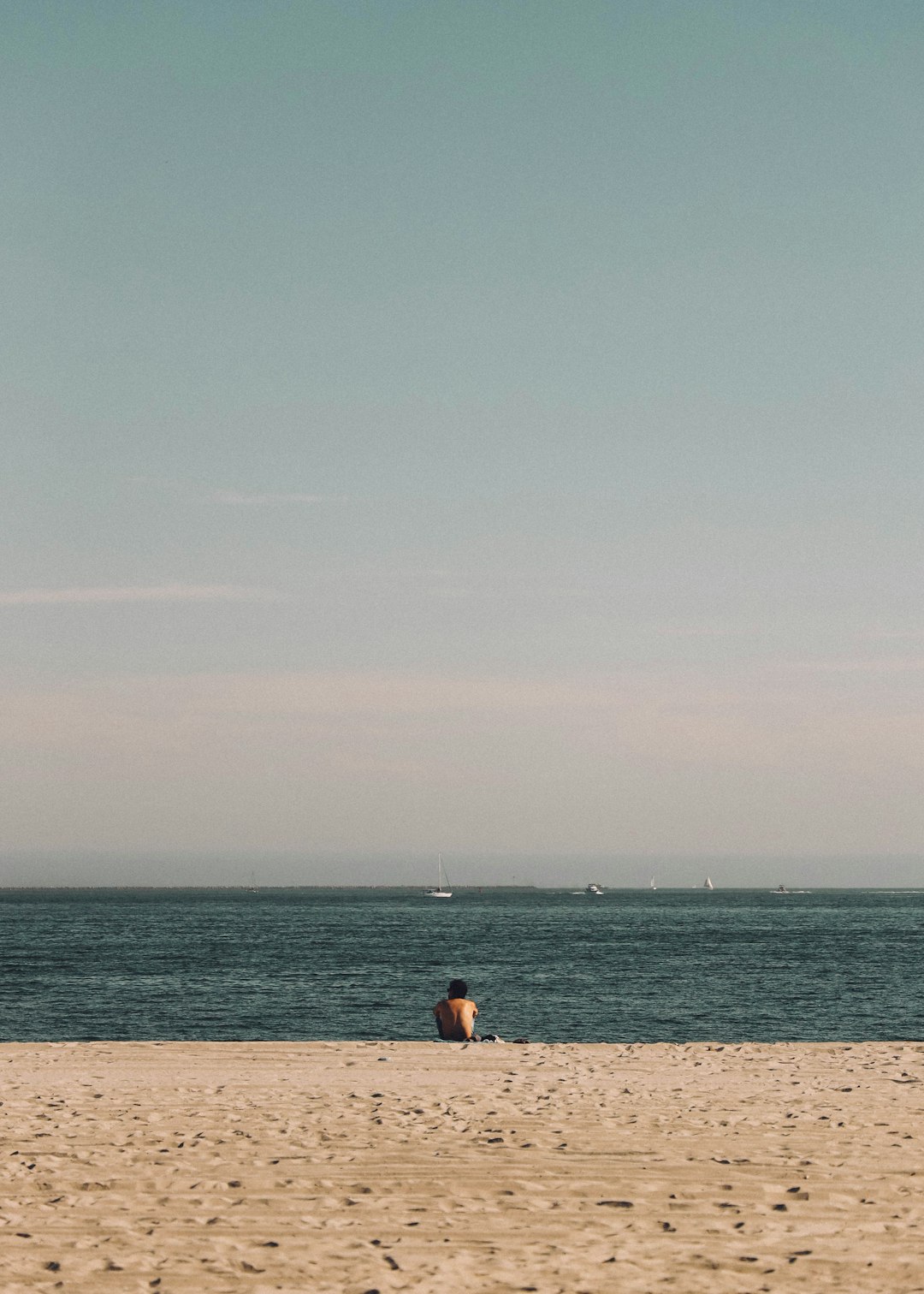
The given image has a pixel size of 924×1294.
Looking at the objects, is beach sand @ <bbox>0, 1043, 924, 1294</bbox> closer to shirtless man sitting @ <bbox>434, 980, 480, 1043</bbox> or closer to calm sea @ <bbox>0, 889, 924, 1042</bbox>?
shirtless man sitting @ <bbox>434, 980, 480, 1043</bbox>

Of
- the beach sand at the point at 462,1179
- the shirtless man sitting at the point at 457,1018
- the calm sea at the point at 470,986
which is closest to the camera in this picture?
the beach sand at the point at 462,1179

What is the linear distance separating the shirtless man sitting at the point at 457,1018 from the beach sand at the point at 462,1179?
2445 millimetres

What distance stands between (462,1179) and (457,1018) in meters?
8.76

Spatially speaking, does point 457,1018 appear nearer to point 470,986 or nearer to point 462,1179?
point 462,1179

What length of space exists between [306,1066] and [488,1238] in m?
8.46

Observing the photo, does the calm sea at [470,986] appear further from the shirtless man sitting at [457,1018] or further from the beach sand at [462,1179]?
the beach sand at [462,1179]

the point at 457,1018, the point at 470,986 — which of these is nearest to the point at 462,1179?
the point at 457,1018

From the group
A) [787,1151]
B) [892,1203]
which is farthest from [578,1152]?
[892,1203]

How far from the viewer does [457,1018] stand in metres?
18.9

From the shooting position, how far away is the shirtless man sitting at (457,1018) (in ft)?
61.9

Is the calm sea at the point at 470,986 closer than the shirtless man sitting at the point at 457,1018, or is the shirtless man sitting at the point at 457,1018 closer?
the shirtless man sitting at the point at 457,1018

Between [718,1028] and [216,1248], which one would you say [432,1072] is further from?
[718,1028]

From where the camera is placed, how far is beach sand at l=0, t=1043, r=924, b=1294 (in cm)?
813

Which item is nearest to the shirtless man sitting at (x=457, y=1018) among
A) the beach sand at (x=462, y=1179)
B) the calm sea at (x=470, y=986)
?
the beach sand at (x=462, y=1179)
